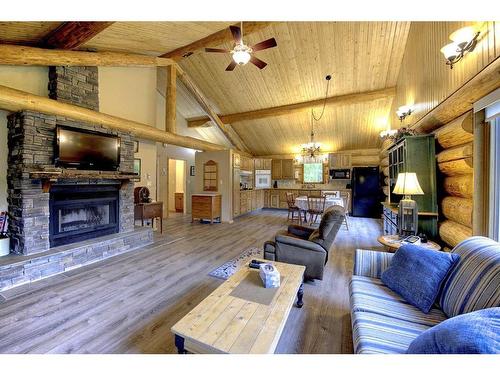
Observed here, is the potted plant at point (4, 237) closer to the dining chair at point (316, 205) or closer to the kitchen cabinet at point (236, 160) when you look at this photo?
the kitchen cabinet at point (236, 160)

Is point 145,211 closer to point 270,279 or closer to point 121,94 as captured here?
point 121,94

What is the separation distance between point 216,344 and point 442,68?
4.15 m

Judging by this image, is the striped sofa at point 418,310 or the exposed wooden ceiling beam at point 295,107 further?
the exposed wooden ceiling beam at point 295,107

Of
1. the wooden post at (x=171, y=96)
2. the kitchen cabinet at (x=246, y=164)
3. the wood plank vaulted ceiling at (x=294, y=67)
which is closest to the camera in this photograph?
the wood plank vaulted ceiling at (x=294, y=67)

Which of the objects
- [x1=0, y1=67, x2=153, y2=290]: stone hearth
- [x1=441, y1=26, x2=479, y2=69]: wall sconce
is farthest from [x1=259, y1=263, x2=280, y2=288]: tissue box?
[x1=0, y1=67, x2=153, y2=290]: stone hearth

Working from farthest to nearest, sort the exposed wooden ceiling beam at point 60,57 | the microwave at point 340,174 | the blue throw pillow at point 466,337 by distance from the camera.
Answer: the microwave at point 340,174 → the exposed wooden ceiling beam at point 60,57 → the blue throw pillow at point 466,337

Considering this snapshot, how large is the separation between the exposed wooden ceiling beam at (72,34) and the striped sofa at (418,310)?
13.8ft

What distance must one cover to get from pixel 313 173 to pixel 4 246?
9053 mm

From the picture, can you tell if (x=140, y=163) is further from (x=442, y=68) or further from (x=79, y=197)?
(x=442, y=68)

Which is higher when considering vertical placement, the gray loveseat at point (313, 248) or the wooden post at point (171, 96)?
the wooden post at point (171, 96)

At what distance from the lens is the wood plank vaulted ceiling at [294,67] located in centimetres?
381

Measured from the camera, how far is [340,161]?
29.5 feet

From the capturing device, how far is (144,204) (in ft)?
16.4

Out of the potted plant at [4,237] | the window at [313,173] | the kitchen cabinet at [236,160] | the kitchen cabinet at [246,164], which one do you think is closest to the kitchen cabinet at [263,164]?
the kitchen cabinet at [246,164]
